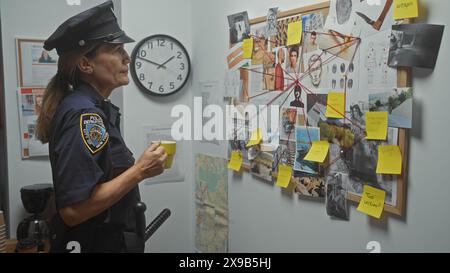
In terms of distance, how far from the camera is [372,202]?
102 centimetres

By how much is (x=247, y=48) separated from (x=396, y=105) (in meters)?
0.72

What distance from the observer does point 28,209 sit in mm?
1821

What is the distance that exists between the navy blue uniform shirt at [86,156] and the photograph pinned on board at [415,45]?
0.76 metres

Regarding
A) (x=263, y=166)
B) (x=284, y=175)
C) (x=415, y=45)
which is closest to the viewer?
(x=415, y=45)

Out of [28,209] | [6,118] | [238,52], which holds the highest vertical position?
[238,52]

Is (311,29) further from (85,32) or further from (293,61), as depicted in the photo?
(85,32)

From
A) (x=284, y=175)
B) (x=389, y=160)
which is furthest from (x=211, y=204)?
(x=389, y=160)

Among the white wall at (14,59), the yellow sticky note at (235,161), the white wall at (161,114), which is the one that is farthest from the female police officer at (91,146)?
the white wall at (14,59)

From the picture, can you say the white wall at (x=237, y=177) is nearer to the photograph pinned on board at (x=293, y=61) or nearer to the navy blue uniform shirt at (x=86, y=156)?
the photograph pinned on board at (x=293, y=61)

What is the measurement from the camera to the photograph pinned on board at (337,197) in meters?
1.11

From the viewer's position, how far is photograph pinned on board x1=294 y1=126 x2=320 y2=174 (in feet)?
3.93
